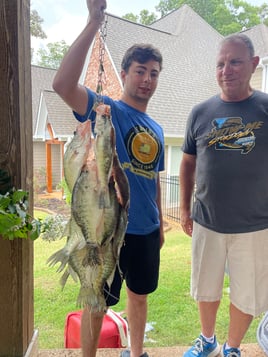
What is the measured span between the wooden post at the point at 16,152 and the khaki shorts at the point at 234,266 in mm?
848

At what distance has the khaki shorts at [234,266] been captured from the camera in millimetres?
1581

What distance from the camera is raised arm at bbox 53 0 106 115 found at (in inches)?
41.0

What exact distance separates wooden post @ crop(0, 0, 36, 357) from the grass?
2.79 feet

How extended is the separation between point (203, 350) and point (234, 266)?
1.60 ft

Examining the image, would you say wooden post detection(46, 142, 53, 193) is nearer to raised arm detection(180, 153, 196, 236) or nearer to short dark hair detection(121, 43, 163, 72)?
raised arm detection(180, 153, 196, 236)

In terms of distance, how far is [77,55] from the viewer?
1.06m

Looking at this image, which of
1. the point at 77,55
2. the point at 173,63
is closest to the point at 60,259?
the point at 77,55

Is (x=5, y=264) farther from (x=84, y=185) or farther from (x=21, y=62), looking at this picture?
(x=21, y=62)

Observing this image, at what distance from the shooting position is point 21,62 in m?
1.24

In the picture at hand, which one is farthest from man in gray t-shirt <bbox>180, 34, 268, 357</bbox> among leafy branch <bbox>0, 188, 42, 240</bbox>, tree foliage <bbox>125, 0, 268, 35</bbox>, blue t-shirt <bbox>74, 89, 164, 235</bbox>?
tree foliage <bbox>125, 0, 268, 35</bbox>

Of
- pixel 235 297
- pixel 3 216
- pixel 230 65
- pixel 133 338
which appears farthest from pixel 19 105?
pixel 235 297

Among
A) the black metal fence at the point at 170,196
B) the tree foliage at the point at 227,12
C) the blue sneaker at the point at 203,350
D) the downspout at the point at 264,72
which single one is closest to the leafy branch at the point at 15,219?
the blue sneaker at the point at 203,350

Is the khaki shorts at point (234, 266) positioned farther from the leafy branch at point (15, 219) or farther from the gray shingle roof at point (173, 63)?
the gray shingle roof at point (173, 63)

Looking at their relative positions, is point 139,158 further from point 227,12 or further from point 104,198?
point 227,12
